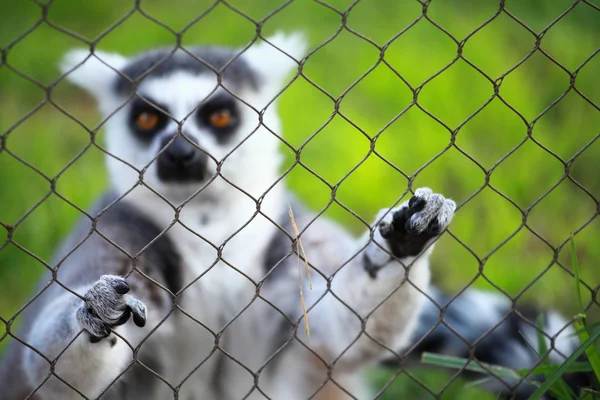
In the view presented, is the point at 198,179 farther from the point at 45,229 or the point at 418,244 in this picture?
the point at 45,229

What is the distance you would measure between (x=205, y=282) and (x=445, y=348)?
109 centimetres

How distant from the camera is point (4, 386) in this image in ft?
8.43

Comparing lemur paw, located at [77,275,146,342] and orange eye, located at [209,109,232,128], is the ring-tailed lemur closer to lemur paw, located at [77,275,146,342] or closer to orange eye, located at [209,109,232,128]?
orange eye, located at [209,109,232,128]

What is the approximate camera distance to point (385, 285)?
7.72 feet

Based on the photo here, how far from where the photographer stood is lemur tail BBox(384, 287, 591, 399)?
281 cm

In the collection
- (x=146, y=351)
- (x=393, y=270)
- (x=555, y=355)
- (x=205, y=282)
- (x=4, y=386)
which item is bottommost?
(x=4, y=386)

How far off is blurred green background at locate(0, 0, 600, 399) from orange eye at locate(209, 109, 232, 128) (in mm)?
831

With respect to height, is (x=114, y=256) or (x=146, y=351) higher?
(x=114, y=256)

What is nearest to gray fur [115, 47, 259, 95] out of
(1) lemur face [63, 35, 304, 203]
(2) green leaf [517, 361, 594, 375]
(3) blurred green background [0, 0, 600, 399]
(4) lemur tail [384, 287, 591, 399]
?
(1) lemur face [63, 35, 304, 203]

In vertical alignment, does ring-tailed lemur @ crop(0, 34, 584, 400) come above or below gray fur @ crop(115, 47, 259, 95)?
below

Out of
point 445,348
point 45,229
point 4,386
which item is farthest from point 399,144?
point 4,386

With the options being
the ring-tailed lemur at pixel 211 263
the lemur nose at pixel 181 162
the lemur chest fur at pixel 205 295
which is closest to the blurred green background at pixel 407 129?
the ring-tailed lemur at pixel 211 263

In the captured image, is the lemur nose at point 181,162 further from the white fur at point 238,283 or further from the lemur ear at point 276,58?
the lemur ear at point 276,58

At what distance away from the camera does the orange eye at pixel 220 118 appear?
2625 mm
